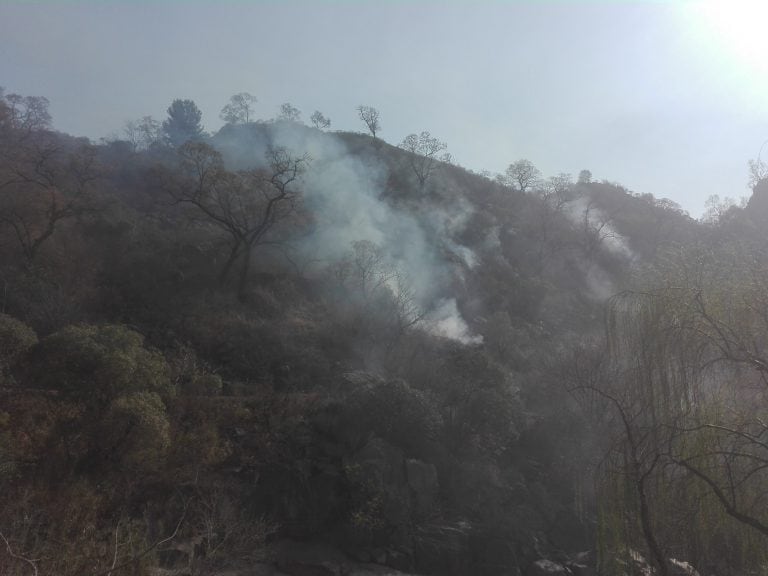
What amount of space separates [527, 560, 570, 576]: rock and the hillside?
0.32 m

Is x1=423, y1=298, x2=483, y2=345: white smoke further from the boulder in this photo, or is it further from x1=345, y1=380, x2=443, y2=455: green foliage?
the boulder

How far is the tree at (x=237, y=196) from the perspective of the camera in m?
24.9

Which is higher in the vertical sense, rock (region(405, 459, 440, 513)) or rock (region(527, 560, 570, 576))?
rock (region(405, 459, 440, 513))

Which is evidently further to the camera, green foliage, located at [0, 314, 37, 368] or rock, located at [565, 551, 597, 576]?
rock, located at [565, 551, 597, 576]

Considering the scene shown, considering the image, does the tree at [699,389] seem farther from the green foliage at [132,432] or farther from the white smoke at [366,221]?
the white smoke at [366,221]

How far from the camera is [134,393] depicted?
1273 cm

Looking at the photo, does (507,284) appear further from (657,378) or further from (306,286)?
(657,378)

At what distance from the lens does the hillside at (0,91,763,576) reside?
11.1 meters

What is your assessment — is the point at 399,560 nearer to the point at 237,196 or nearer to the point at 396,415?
the point at 396,415

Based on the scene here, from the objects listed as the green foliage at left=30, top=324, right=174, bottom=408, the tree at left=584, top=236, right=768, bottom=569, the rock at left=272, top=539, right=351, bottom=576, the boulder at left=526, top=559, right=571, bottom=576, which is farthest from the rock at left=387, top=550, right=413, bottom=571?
the green foliage at left=30, top=324, right=174, bottom=408

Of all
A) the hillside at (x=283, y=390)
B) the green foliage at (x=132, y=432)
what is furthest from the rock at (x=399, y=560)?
the green foliage at (x=132, y=432)

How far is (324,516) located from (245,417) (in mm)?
3585

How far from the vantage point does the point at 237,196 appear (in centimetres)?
2531

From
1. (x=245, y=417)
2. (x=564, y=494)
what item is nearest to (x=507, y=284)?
(x=564, y=494)
